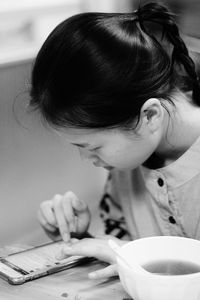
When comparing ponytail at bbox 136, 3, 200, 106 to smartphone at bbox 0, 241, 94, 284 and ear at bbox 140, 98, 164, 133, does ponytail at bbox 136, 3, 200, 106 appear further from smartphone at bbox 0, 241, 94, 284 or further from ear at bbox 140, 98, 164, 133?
smartphone at bbox 0, 241, 94, 284

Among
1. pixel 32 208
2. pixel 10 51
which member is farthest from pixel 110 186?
pixel 10 51

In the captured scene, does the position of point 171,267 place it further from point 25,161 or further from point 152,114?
point 25,161

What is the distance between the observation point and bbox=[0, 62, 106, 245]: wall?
4.32ft

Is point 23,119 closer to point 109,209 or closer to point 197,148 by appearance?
point 109,209

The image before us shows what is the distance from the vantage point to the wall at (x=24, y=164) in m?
1.32

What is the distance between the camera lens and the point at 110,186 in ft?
4.81

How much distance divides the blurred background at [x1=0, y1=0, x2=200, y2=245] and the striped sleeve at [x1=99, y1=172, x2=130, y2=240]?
83 mm

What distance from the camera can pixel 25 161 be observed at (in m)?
1.38

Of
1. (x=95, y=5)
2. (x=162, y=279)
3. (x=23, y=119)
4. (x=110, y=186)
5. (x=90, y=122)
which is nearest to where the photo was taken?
(x=162, y=279)

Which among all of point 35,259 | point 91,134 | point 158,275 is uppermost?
point 91,134

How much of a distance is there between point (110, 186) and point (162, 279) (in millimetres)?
667

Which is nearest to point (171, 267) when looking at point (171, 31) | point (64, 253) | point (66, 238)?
point (64, 253)

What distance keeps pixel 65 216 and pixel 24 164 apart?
0.20 m

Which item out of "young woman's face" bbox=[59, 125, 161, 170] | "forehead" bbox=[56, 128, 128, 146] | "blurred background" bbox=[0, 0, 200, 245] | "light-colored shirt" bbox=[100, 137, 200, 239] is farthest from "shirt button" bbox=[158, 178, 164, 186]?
"blurred background" bbox=[0, 0, 200, 245]
